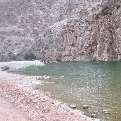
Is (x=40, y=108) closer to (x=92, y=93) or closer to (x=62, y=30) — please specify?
(x=92, y=93)

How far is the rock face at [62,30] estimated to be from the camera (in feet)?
331

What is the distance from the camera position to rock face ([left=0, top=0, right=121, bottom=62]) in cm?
10081

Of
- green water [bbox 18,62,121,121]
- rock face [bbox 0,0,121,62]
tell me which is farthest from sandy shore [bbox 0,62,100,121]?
rock face [bbox 0,0,121,62]

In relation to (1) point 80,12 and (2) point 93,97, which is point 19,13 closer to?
(1) point 80,12

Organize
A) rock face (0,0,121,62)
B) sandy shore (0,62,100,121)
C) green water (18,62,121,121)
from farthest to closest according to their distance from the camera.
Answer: rock face (0,0,121,62), green water (18,62,121,121), sandy shore (0,62,100,121)

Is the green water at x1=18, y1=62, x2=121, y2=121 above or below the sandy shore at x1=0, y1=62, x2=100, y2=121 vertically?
below

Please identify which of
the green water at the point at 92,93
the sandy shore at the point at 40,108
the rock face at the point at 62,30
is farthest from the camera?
the rock face at the point at 62,30

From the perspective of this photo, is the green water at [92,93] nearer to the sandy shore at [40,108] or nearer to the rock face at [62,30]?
the sandy shore at [40,108]

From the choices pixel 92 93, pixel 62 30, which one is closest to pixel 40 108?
pixel 92 93

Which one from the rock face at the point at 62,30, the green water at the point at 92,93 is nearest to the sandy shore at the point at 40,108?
the green water at the point at 92,93

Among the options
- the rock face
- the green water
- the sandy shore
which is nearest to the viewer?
the sandy shore

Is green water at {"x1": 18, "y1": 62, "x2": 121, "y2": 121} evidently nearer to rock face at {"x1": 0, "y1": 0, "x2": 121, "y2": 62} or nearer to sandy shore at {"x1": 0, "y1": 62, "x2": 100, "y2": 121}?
sandy shore at {"x1": 0, "y1": 62, "x2": 100, "y2": 121}

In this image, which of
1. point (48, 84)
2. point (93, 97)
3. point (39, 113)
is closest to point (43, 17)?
point (48, 84)

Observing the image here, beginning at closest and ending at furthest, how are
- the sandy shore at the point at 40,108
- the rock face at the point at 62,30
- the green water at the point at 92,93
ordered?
the sandy shore at the point at 40,108
the green water at the point at 92,93
the rock face at the point at 62,30
